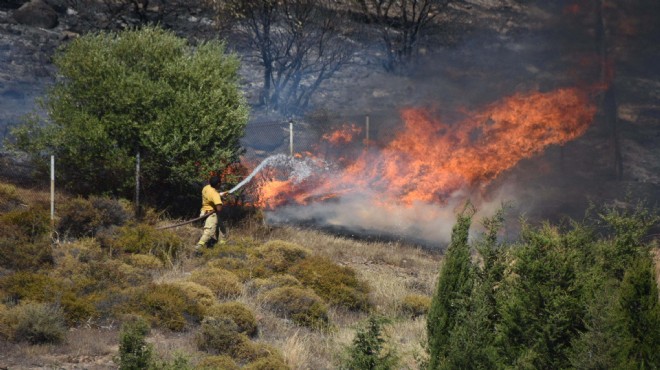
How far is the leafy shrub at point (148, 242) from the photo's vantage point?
63.4ft

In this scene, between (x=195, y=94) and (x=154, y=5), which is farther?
(x=154, y=5)

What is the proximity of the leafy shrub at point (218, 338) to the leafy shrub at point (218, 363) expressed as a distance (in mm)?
706

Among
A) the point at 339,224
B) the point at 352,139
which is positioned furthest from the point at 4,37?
the point at 339,224

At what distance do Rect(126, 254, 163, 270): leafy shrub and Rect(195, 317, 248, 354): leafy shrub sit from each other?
4345 millimetres

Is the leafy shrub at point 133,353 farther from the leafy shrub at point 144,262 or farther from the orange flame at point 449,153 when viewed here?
the orange flame at point 449,153

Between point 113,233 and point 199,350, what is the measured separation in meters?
6.53

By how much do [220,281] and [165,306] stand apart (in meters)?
2.12

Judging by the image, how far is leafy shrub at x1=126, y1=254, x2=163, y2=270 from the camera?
18.5 meters

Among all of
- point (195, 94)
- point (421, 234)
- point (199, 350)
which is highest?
point (195, 94)

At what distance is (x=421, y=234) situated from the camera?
26.9m

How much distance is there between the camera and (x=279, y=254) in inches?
787

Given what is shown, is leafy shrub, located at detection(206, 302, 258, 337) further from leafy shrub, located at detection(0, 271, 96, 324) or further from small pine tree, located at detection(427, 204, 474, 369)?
small pine tree, located at detection(427, 204, 474, 369)

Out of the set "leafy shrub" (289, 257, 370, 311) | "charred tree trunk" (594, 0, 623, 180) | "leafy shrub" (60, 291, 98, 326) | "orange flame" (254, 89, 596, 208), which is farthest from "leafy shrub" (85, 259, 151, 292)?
"charred tree trunk" (594, 0, 623, 180)

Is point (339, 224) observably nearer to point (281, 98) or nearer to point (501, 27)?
point (281, 98)
